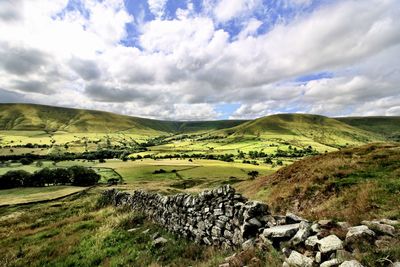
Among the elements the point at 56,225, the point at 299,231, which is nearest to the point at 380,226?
the point at 299,231

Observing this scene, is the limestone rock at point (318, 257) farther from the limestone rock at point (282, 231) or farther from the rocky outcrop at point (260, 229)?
the limestone rock at point (282, 231)

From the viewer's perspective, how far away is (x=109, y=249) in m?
13.7

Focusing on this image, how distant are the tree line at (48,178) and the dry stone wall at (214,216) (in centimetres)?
8675

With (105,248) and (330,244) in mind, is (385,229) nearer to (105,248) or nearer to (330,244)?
(330,244)

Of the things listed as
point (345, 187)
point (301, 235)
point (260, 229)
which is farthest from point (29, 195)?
point (301, 235)

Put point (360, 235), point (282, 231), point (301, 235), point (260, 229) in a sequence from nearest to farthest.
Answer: point (360, 235)
point (301, 235)
point (282, 231)
point (260, 229)

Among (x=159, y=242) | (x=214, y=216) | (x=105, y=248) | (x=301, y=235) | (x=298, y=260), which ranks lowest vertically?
(x=105, y=248)

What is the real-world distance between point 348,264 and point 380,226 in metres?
2.79

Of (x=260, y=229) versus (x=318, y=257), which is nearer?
(x=318, y=257)

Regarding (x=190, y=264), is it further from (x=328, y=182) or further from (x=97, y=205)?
(x=97, y=205)

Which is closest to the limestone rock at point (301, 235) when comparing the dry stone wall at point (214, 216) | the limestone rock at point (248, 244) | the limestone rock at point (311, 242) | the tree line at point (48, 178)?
the limestone rock at point (311, 242)

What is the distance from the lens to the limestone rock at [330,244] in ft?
20.2

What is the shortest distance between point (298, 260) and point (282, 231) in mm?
1285

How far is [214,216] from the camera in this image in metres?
11.4
